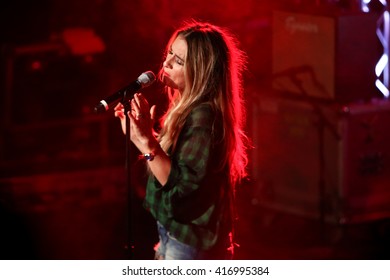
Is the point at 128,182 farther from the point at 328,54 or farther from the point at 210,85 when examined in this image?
the point at 328,54

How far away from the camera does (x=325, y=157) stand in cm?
566

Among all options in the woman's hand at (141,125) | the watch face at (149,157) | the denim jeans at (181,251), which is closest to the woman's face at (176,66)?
the woman's hand at (141,125)

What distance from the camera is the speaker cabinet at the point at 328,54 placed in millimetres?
5441

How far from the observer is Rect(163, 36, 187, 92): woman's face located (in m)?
3.29

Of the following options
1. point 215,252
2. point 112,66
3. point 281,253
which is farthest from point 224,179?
point 112,66

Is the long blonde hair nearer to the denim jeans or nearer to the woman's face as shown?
the woman's face

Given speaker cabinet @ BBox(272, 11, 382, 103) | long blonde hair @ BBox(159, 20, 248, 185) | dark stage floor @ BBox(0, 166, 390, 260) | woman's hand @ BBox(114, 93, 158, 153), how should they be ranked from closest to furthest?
woman's hand @ BBox(114, 93, 158, 153)
long blonde hair @ BBox(159, 20, 248, 185)
speaker cabinet @ BBox(272, 11, 382, 103)
dark stage floor @ BBox(0, 166, 390, 260)

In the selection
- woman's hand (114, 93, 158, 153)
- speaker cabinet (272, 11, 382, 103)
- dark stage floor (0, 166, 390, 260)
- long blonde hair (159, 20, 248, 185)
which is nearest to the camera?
woman's hand (114, 93, 158, 153)

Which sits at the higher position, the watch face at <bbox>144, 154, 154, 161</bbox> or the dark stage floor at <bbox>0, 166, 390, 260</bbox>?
the watch face at <bbox>144, 154, 154, 161</bbox>

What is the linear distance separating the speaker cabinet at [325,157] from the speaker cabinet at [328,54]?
0.11m

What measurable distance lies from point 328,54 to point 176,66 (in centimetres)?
239

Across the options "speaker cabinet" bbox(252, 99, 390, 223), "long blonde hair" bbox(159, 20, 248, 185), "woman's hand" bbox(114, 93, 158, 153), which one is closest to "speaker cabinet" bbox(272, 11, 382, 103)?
"speaker cabinet" bbox(252, 99, 390, 223)

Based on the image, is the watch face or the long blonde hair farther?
the long blonde hair

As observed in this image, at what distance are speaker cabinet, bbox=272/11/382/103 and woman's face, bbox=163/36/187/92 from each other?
2317 mm
